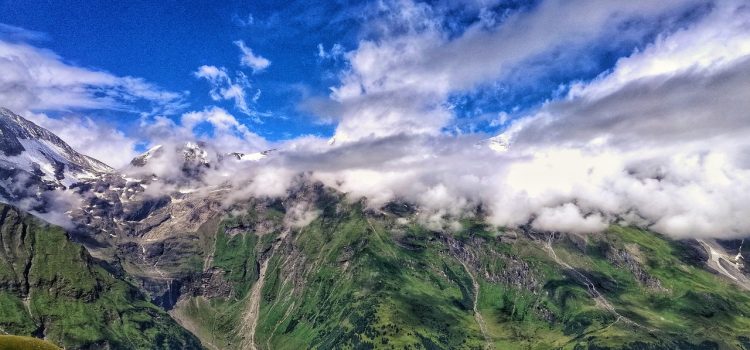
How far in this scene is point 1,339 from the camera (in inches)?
3428

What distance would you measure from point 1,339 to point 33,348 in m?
5.11

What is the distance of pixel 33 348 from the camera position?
288ft
